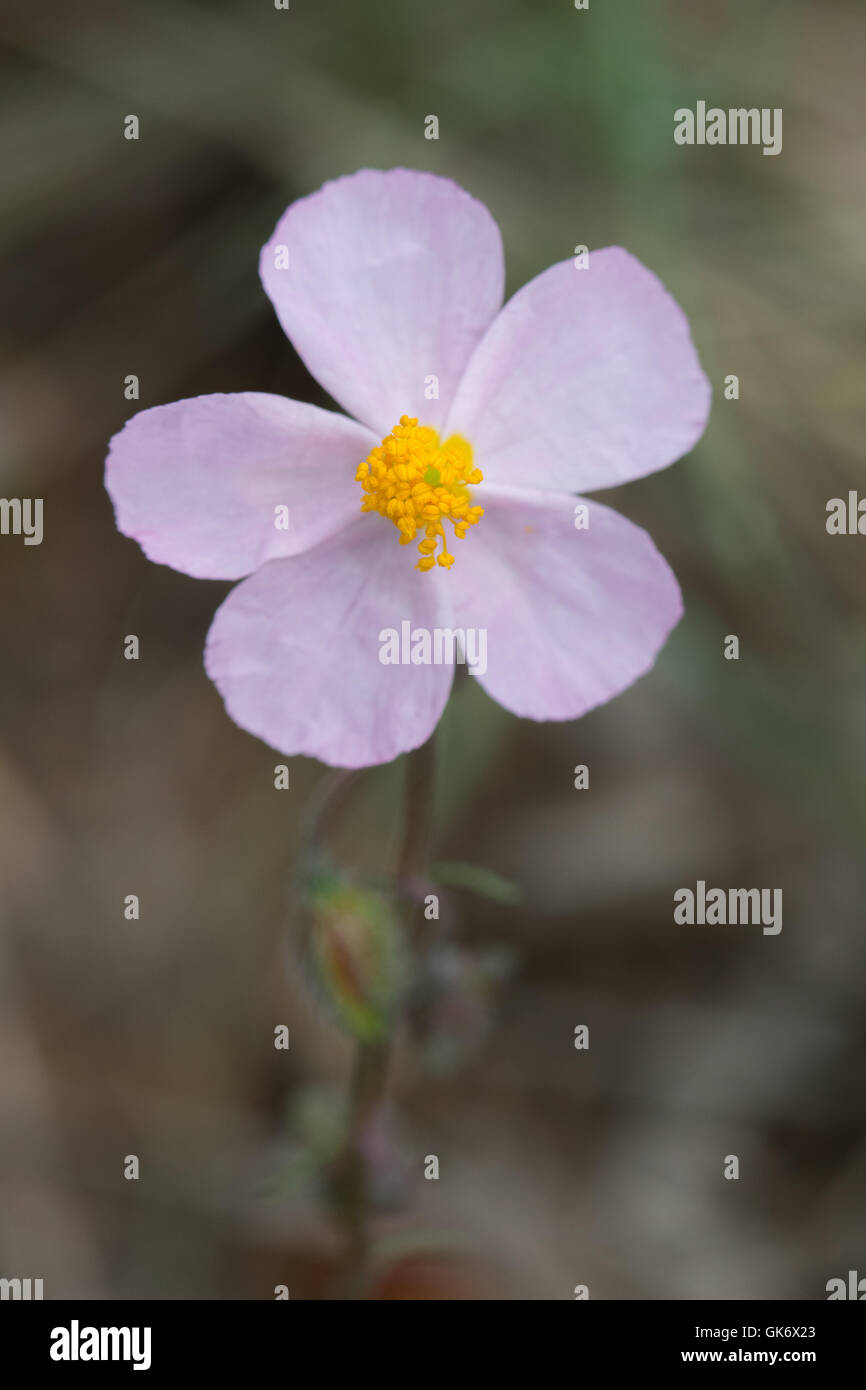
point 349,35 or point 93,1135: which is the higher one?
point 349,35

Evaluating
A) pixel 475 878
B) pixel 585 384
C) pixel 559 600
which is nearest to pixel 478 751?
pixel 475 878

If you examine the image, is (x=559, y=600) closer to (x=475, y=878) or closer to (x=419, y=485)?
(x=419, y=485)

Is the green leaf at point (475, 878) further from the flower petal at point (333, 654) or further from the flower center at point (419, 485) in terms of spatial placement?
the flower center at point (419, 485)

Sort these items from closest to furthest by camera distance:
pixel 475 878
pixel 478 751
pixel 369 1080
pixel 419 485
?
pixel 419 485
pixel 475 878
pixel 369 1080
pixel 478 751

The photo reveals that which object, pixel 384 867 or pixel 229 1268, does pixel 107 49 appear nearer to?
pixel 384 867

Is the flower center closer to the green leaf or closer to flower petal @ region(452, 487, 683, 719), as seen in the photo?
flower petal @ region(452, 487, 683, 719)

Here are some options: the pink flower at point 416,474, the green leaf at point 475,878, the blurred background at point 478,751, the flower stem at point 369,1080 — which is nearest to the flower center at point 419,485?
the pink flower at point 416,474

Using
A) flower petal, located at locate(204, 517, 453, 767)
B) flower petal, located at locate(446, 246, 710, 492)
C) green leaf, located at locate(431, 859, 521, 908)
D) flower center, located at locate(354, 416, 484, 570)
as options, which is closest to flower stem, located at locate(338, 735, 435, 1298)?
green leaf, located at locate(431, 859, 521, 908)
